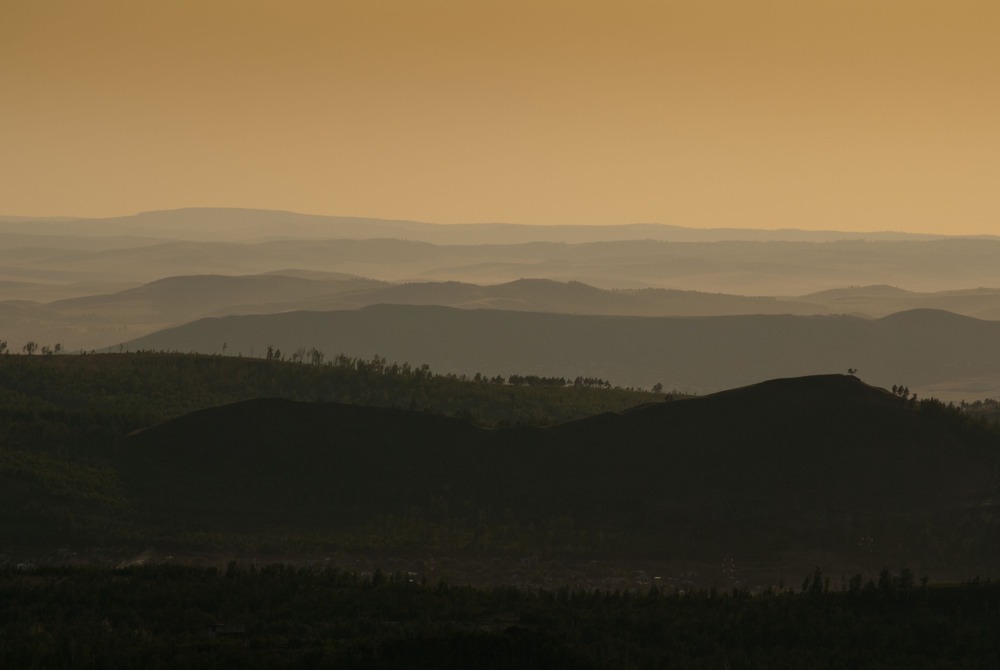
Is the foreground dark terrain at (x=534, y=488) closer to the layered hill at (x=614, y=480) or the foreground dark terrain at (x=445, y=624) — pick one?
the layered hill at (x=614, y=480)

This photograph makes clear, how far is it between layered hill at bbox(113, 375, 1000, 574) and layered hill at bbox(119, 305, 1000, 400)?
85.3 m

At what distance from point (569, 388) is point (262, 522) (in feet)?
86.1

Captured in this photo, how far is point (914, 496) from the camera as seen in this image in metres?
46.3

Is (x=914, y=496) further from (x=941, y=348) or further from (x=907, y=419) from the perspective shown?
(x=941, y=348)

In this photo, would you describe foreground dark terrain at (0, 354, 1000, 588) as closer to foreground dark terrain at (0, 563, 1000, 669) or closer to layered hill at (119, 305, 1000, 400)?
foreground dark terrain at (0, 563, 1000, 669)

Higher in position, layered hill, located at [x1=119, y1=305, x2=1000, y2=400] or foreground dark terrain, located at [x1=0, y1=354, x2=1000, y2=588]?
layered hill, located at [x1=119, y1=305, x2=1000, y2=400]

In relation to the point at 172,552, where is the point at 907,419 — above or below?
above

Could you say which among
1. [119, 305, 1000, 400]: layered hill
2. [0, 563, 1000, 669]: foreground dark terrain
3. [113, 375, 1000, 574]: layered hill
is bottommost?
[0, 563, 1000, 669]: foreground dark terrain

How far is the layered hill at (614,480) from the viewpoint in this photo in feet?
140

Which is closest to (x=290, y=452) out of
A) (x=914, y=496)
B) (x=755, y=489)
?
(x=755, y=489)

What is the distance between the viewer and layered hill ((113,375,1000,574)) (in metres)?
42.6

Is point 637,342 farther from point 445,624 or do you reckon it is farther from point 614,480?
point 445,624

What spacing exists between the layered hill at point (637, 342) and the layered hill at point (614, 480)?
85.3m

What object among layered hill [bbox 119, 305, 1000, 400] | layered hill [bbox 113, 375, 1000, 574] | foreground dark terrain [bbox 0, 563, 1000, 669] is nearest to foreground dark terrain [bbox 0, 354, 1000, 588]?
layered hill [bbox 113, 375, 1000, 574]
